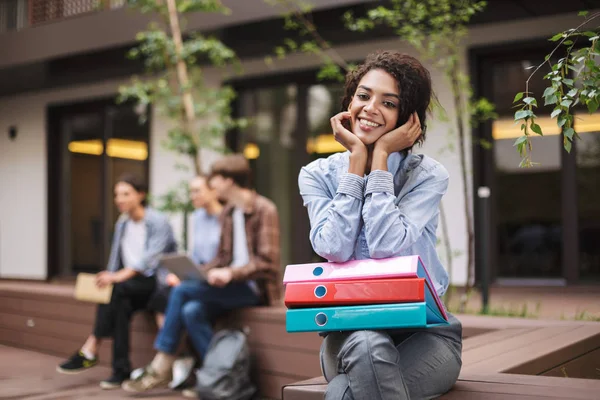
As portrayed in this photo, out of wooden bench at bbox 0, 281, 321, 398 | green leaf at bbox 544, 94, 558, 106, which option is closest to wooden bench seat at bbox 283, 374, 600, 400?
green leaf at bbox 544, 94, 558, 106

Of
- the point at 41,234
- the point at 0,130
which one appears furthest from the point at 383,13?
the point at 0,130

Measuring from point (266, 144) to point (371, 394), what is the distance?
25.6ft

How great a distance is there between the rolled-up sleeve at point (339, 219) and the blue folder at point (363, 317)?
0.18 meters

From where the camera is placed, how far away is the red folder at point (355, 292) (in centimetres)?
211

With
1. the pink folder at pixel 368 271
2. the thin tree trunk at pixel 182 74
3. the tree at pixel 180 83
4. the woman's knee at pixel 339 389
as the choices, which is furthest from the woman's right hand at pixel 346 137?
the thin tree trunk at pixel 182 74

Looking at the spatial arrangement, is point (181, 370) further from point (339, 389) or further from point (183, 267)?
point (339, 389)

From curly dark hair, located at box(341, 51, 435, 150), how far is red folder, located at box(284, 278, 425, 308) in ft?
2.05

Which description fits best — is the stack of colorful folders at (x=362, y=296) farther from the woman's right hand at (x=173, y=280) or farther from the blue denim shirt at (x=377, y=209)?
the woman's right hand at (x=173, y=280)

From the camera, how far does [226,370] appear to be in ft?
15.7

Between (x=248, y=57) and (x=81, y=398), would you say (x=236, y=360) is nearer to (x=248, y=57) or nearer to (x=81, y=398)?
(x=81, y=398)

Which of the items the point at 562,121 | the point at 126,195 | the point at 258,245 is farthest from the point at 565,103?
the point at 126,195

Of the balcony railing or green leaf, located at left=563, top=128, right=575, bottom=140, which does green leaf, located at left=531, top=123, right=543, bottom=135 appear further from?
the balcony railing

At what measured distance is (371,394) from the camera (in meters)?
2.05

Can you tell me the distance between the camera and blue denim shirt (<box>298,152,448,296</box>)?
2262 mm
